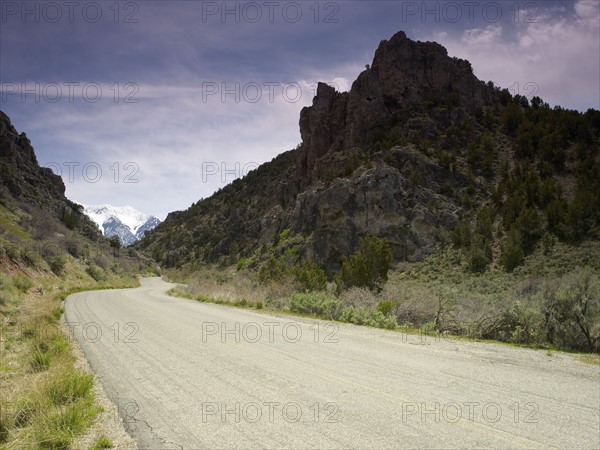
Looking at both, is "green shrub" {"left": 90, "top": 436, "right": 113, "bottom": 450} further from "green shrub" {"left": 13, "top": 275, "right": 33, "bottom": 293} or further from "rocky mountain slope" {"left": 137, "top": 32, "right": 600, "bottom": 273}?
"rocky mountain slope" {"left": 137, "top": 32, "right": 600, "bottom": 273}

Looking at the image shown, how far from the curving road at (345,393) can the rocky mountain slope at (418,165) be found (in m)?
33.8

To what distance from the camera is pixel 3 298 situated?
17312 millimetres

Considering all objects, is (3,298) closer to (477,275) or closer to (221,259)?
(477,275)

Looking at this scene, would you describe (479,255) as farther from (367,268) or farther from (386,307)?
(386,307)

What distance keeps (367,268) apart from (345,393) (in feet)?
64.1

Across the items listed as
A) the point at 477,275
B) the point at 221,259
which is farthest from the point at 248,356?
the point at 221,259

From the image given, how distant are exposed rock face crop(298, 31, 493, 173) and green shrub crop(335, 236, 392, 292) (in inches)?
1605

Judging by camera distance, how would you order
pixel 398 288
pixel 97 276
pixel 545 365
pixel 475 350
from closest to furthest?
pixel 545 365 < pixel 475 350 < pixel 398 288 < pixel 97 276

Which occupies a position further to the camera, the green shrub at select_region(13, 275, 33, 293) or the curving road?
the green shrub at select_region(13, 275, 33, 293)

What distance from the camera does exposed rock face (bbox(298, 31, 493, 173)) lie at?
218 ft

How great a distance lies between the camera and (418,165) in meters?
52.9

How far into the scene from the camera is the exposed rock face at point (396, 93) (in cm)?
6638

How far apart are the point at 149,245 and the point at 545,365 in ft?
438

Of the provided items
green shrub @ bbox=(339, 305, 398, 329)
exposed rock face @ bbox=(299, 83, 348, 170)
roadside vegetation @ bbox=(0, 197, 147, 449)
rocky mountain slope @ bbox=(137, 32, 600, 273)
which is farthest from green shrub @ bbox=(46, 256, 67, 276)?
exposed rock face @ bbox=(299, 83, 348, 170)
